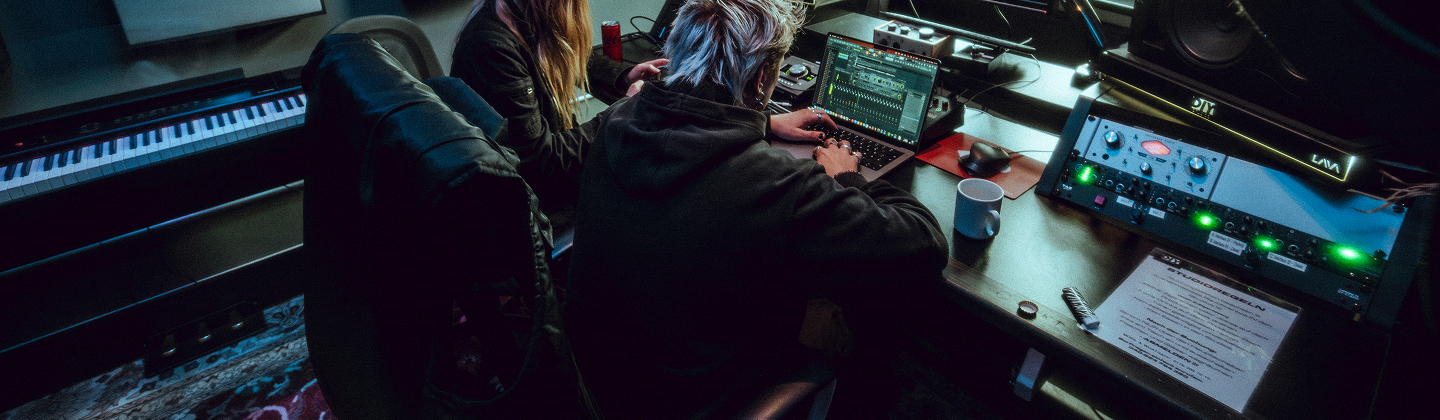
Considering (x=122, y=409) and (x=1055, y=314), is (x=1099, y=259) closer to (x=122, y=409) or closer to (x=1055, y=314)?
(x=1055, y=314)

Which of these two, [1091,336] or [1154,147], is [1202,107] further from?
[1091,336]

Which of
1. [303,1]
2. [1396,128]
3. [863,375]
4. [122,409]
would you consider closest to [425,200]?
[1396,128]

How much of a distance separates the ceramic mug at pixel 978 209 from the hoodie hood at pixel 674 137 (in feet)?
1.42

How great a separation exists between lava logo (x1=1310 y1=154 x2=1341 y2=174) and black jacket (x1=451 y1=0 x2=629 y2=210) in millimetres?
1555

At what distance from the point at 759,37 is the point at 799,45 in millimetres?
1204

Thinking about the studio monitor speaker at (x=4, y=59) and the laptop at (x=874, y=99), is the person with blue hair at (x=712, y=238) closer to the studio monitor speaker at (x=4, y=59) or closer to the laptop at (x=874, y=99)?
the laptop at (x=874, y=99)

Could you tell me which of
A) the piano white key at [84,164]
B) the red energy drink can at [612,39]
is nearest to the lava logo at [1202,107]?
the red energy drink can at [612,39]

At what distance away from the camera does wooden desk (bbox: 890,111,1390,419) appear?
2.69 feet

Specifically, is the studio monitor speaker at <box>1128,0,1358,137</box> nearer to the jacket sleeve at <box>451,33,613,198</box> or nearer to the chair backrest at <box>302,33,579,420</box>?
the chair backrest at <box>302,33,579,420</box>

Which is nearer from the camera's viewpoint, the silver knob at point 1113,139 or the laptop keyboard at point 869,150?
the silver knob at point 1113,139

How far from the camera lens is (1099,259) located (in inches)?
42.9

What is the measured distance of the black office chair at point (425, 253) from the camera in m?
0.62

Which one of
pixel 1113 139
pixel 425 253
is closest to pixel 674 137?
pixel 425 253

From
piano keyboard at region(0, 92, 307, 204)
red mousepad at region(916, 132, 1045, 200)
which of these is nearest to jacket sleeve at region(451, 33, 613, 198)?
piano keyboard at region(0, 92, 307, 204)
